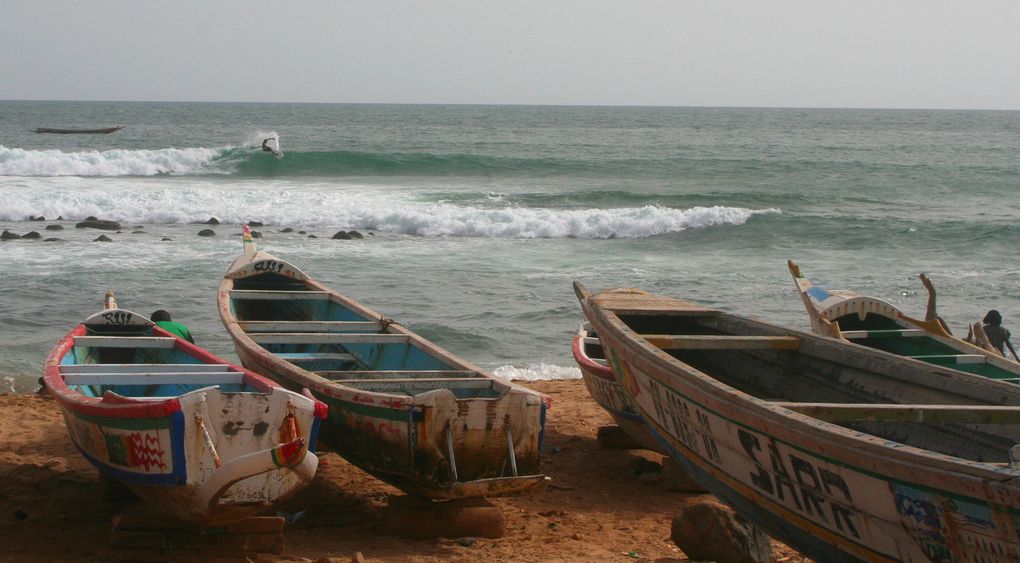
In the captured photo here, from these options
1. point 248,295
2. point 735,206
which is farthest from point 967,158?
point 248,295

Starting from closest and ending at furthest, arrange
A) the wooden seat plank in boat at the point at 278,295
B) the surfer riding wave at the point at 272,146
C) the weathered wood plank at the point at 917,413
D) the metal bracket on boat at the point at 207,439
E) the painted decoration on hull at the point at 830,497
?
1. the painted decoration on hull at the point at 830,497
2. the weathered wood plank at the point at 917,413
3. the metal bracket on boat at the point at 207,439
4. the wooden seat plank in boat at the point at 278,295
5. the surfer riding wave at the point at 272,146

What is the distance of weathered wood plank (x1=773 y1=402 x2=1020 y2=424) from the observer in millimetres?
5254

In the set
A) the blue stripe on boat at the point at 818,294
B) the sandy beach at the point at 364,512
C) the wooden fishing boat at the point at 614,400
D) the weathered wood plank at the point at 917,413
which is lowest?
the sandy beach at the point at 364,512

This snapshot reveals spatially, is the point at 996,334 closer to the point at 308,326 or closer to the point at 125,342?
the point at 308,326

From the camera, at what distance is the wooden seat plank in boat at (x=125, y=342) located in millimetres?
7848

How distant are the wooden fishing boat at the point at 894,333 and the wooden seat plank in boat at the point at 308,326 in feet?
12.3

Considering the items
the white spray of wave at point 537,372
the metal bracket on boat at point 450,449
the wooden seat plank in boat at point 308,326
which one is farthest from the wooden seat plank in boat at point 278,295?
the metal bracket on boat at point 450,449

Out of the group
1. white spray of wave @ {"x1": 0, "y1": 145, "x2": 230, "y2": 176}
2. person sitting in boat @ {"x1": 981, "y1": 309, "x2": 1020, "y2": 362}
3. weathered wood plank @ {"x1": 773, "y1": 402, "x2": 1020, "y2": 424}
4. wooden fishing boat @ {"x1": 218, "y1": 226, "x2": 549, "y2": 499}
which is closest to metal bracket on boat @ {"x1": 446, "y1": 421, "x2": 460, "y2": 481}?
wooden fishing boat @ {"x1": 218, "y1": 226, "x2": 549, "y2": 499}

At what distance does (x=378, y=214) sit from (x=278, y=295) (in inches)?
680

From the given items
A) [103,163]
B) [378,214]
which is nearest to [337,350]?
[378,214]

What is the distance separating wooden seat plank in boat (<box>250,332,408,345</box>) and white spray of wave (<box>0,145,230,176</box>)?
106ft

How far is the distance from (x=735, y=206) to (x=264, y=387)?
26215mm

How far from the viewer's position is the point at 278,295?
9.81 meters

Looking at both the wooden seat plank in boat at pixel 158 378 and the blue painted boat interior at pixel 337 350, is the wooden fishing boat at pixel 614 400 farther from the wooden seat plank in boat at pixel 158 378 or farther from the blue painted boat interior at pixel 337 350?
the wooden seat plank in boat at pixel 158 378
